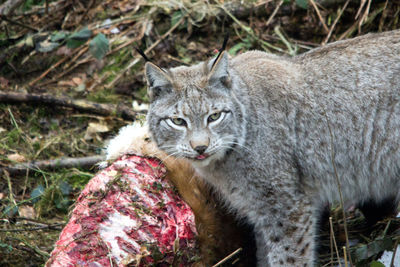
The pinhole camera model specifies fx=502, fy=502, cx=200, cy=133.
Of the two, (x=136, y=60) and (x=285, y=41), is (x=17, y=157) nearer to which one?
(x=136, y=60)

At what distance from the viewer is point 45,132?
6059 millimetres

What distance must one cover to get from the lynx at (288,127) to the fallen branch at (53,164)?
179cm

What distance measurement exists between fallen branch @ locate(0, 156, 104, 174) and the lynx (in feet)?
5.87

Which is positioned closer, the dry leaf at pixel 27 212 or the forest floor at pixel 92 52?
the dry leaf at pixel 27 212

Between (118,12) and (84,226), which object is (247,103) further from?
(118,12)

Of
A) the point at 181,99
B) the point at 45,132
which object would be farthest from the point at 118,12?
the point at 181,99

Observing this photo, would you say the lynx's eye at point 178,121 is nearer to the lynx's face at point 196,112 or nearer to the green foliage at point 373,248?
the lynx's face at point 196,112

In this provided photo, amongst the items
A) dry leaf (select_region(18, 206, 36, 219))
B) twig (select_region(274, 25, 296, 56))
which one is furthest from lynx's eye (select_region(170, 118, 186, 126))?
twig (select_region(274, 25, 296, 56))

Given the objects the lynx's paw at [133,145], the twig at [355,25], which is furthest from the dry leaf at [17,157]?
the twig at [355,25]

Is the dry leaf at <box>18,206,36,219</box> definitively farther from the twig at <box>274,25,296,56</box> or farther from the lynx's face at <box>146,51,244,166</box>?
the twig at <box>274,25,296,56</box>

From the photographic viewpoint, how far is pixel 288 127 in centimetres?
392

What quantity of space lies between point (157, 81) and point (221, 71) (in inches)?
19.0

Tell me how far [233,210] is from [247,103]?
2.83 ft

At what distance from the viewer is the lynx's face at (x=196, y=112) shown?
11.8ft
